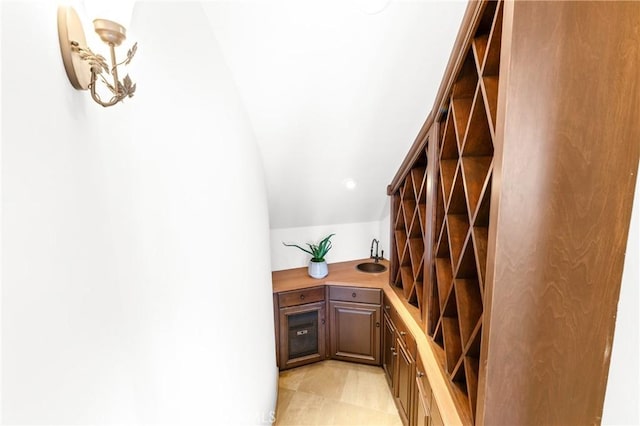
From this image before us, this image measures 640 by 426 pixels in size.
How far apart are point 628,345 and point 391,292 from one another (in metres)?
1.50

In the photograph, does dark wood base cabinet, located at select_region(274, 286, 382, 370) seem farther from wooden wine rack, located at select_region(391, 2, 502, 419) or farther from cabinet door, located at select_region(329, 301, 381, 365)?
wooden wine rack, located at select_region(391, 2, 502, 419)

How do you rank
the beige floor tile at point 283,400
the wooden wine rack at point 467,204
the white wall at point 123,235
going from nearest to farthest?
the white wall at point 123,235 < the wooden wine rack at point 467,204 < the beige floor tile at point 283,400

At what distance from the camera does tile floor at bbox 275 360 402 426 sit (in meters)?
1.97

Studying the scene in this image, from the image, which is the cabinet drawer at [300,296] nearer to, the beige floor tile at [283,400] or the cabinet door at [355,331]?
the cabinet door at [355,331]

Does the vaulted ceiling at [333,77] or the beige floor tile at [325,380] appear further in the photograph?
the beige floor tile at [325,380]

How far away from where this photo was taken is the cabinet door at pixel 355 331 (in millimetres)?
2349

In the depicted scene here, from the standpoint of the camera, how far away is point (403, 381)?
1811 mm

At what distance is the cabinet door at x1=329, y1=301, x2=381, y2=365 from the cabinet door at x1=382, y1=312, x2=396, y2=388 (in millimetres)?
70

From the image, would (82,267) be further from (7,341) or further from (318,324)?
(318,324)

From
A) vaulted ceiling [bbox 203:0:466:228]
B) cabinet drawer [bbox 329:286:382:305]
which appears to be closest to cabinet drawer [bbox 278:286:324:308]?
cabinet drawer [bbox 329:286:382:305]

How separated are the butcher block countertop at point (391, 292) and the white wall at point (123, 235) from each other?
32.5 inches

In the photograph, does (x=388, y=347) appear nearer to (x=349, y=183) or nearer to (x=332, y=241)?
(x=332, y=241)

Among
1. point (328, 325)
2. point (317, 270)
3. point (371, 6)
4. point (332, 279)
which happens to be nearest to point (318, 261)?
point (317, 270)

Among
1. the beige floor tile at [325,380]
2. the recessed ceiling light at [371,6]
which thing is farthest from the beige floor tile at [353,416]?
the recessed ceiling light at [371,6]
